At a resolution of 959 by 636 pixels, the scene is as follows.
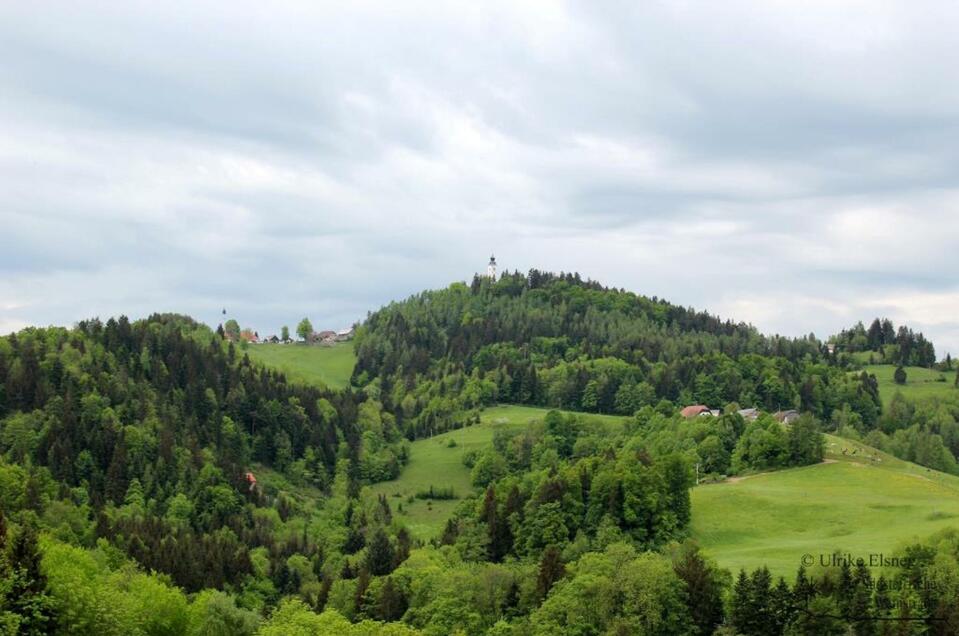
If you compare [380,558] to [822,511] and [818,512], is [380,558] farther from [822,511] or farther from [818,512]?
[822,511]

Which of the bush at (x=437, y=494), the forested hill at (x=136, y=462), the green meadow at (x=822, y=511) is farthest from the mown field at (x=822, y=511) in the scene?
the forested hill at (x=136, y=462)

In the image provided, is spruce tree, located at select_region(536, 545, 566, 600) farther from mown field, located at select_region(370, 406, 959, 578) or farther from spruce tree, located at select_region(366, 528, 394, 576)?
spruce tree, located at select_region(366, 528, 394, 576)

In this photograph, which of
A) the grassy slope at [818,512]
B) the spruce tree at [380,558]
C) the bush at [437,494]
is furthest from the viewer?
the bush at [437,494]

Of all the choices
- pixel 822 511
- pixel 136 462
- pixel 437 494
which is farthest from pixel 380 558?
pixel 437 494

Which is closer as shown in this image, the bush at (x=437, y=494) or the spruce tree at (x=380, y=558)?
the spruce tree at (x=380, y=558)

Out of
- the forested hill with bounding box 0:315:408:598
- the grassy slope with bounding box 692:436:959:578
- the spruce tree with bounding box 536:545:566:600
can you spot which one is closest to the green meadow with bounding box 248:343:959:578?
the grassy slope with bounding box 692:436:959:578

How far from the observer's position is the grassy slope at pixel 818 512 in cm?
9944

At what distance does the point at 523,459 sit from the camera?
186m

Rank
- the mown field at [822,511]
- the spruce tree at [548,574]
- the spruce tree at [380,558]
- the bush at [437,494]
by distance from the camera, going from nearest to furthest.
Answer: the spruce tree at [548,574] < the mown field at [822,511] < the spruce tree at [380,558] < the bush at [437,494]

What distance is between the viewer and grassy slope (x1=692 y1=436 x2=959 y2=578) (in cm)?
9944

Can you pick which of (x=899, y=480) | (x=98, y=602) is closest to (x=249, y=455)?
(x=899, y=480)

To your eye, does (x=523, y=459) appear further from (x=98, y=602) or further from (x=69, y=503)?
(x=98, y=602)

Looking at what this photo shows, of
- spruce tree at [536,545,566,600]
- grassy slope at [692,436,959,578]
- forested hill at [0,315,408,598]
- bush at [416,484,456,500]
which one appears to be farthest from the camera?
bush at [416,484,456,500]

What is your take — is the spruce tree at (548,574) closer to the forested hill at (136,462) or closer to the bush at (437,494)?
the forested hill at (136,462)
